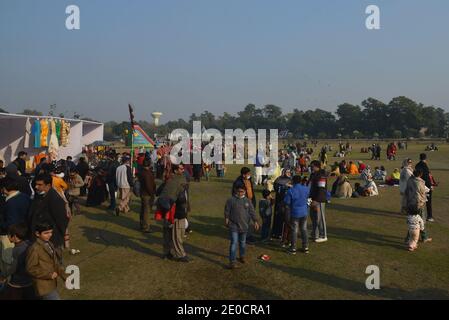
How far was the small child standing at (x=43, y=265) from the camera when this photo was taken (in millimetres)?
4137

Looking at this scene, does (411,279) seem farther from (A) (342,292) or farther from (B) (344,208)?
(B) (344,208)

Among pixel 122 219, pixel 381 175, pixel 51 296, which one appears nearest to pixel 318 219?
pixel 122 219

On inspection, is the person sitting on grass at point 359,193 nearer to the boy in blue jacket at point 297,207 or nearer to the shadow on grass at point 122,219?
the boy in blue jacket at point 297,207

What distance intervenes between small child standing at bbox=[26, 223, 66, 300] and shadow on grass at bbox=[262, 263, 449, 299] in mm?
4033

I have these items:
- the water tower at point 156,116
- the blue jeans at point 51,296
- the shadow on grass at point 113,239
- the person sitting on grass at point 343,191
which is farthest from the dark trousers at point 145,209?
the water tower at point 156,116

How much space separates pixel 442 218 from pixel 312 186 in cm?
500

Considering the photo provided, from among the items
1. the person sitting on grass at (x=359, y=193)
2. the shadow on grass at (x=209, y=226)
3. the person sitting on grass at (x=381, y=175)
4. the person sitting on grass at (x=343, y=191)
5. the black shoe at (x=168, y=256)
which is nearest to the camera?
the black shoe at (x=168, y=256)

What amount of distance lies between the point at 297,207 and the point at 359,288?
208cm

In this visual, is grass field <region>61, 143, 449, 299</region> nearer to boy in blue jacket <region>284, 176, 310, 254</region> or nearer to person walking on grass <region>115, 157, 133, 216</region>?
boy in blue jacket <region>284, 176, 310, 254</region>

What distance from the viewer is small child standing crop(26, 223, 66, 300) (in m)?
4.14

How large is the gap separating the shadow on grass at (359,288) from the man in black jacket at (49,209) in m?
3.87

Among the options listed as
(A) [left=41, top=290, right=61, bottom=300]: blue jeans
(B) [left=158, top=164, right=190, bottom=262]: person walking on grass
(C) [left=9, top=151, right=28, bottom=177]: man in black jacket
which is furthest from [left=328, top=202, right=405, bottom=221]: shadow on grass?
(C) [left=9, top=151, right=28, bottom=177]: man in black jacket

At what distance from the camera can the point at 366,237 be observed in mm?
9000

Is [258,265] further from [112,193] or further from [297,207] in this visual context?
[112,193]
